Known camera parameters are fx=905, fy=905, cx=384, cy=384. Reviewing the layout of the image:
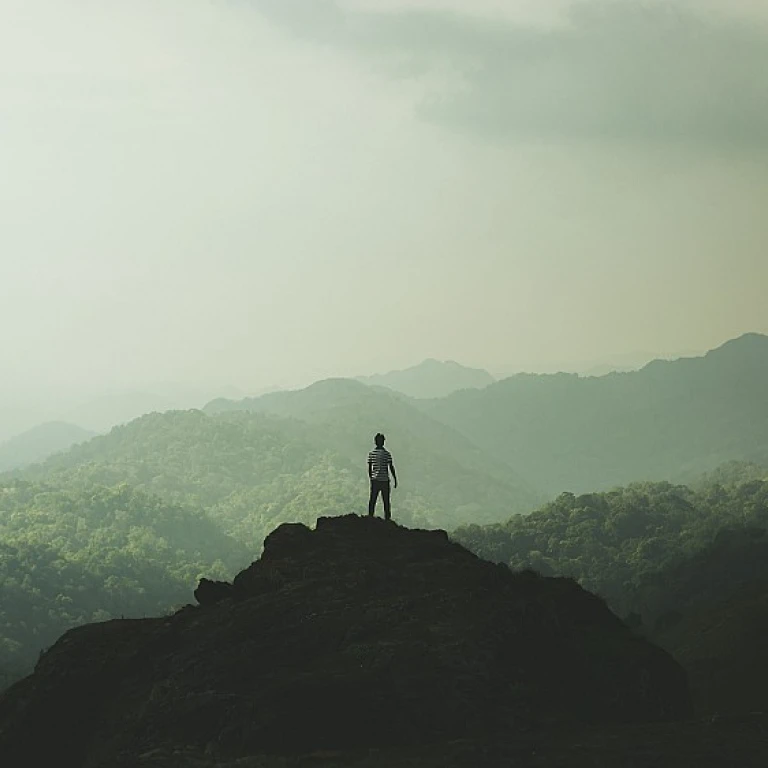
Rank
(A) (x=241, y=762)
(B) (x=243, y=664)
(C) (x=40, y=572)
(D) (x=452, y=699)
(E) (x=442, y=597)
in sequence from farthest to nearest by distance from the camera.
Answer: (C) (x=40, y=572), (E) (x=442, y=597), (B) (x=243, y=664), (D) (x=452, y=699), (A) (x=241, y=762)

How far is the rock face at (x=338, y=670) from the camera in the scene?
45.5 feet

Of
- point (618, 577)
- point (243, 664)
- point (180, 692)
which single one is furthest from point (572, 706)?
point (618, 577)

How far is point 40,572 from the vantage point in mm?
170125

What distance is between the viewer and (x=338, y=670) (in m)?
14.7

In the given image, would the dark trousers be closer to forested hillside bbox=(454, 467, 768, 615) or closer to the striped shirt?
the striped shirt

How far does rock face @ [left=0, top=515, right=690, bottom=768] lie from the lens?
1388cm

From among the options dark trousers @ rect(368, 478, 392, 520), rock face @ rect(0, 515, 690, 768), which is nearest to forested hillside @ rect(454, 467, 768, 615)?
dark trousers @ rect(368, 478, 392, 520)

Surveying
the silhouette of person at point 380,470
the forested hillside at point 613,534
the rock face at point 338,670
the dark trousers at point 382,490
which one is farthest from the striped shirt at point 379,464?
the forested hillside at point 613,534

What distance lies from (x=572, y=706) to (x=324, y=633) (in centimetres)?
444

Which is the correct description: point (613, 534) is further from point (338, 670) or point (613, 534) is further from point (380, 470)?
point (338, 670)

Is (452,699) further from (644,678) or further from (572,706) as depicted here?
(644,678)

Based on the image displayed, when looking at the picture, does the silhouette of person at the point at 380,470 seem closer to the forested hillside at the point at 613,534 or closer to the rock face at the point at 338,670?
the rock face at the point at 338,670

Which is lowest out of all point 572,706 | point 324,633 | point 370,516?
Answer: point 572,706

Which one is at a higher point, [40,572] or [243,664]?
[243,664]
